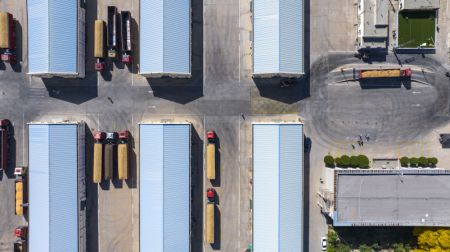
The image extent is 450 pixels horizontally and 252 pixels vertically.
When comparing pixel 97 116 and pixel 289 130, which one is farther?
pixel 97 116

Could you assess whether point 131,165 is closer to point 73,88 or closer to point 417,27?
point 73,88

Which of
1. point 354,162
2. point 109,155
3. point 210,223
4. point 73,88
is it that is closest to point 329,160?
point 354,162

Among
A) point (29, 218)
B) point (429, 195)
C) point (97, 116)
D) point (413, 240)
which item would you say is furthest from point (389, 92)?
point (29, 218)

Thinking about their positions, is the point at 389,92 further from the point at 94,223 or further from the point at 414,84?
the point at 94,223

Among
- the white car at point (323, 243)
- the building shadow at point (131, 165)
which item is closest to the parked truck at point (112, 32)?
the building shadow at point (131, 165)

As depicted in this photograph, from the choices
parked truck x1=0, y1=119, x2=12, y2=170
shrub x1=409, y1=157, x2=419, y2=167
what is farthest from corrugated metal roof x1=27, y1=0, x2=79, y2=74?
shrub x1=409, y1=157, x2=419, y2=167

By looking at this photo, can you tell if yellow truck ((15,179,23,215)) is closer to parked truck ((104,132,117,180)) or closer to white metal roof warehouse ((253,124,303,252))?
parked truck ((104,132,117,180))

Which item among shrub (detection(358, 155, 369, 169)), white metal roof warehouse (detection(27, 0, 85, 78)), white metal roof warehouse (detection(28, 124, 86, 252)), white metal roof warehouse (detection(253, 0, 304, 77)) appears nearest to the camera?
white metal roof warehouse (detection(253, 0, 304, 77))
